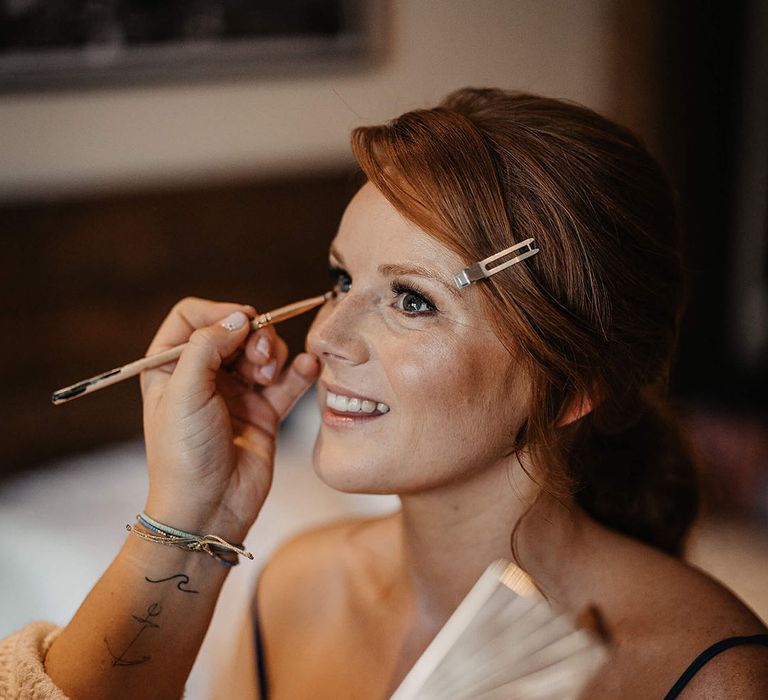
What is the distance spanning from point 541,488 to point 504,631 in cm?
42

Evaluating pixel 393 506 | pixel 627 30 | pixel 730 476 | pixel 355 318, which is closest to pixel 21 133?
pixel 393 506

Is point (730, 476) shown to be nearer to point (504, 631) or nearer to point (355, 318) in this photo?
point (355, 318)

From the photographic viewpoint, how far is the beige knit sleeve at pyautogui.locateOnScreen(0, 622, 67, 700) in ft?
3.04

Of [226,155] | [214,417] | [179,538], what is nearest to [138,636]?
[179,538]

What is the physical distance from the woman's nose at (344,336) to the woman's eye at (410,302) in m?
0.05

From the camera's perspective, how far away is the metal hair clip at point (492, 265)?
96cm

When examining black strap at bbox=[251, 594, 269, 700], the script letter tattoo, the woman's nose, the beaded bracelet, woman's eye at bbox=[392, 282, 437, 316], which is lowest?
black strap at bbox=[251, 594, 269, 700]

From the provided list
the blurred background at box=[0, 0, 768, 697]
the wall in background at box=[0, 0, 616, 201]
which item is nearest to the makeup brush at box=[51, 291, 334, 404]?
the blurred background at box=[0, 0, 768, 697]

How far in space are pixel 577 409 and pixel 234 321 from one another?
453mm

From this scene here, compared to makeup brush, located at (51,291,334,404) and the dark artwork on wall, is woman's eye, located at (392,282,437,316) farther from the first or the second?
the dark artwork on wall

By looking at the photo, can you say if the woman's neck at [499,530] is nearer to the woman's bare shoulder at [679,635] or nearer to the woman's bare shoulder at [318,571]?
the woman's bare shoulder at [679,635]

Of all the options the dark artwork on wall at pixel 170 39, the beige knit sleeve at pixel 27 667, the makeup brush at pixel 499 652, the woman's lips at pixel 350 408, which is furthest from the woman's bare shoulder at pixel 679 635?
the dark artwork on wall at pixel 170 39

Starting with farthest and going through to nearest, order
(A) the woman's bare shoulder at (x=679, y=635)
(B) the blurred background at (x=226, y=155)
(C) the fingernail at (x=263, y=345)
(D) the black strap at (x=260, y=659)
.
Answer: (B) the blurred background at (x=226, y=155) → (D) the black strap at (x=260, y=659) → (C) the fingernail at (x=263, y=345) → (A) the woman's bare shoulder at (x=679, y=635)

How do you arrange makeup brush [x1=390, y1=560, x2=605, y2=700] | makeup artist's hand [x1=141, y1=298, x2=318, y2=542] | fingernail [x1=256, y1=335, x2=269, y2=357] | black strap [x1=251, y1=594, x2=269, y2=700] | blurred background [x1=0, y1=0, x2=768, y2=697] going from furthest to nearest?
blurred background [x1=0, y1=0, x2=768, y2=697] < black strap [x1=251, y1=594, x2=269, y2=700] < fingernail [x1=256, y1=335, x2=269, y2=357] < makeup artist's hand [x1=141, y1=298, x2=318, y2=542] < makeup brush [x1=390, y1=560, x2=605, y2=700]
